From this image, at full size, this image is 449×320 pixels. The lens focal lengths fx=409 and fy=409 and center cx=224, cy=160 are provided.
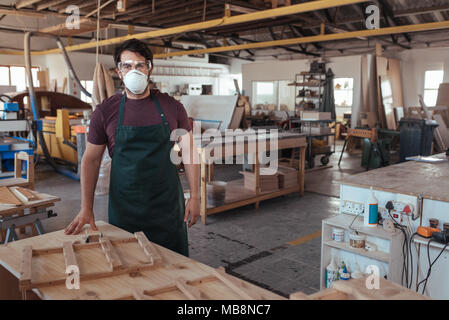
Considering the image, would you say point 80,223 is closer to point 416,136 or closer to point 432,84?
point 416,136

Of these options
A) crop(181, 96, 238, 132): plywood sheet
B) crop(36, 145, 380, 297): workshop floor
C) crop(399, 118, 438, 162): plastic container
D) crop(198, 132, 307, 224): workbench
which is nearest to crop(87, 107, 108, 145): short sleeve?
crop(36, 145, 380, 297): workshop floor

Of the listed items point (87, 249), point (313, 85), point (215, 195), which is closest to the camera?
point (87, 249)

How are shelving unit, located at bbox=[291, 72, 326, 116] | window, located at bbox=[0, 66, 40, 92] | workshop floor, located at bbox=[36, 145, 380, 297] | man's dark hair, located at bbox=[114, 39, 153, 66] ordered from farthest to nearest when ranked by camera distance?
window, located at bbox=[0, 66, 40, 92], shelving unit, located at bbox=[291, 72, 326, 116], workshop floor, located at bbox=[36, 145, 380, 297], man's dark hair, located at bbox=[114, 39, 153, 66]

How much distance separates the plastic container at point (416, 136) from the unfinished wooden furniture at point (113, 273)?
7135mm

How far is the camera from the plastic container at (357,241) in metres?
2.60

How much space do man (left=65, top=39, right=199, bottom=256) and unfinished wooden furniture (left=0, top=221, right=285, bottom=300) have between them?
0.40 metres

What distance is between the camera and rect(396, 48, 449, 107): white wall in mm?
12055

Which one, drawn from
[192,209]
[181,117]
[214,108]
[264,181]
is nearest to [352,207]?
[192,209]

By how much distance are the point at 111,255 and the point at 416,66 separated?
1306 centimetres

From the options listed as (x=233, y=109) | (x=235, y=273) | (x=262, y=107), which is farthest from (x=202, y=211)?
(x=262, y=107)

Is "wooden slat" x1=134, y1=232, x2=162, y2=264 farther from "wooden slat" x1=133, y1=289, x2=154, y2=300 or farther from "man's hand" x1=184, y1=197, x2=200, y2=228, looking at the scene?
"man's hand" x1=184, y1=197, x2=200, y2=228

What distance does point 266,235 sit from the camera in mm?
4301

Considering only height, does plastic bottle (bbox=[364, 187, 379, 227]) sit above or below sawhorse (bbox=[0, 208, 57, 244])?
above

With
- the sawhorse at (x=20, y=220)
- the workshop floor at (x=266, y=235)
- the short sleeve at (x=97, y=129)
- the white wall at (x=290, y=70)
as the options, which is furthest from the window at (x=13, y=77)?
the short sleeve at (x=97, y=129)
